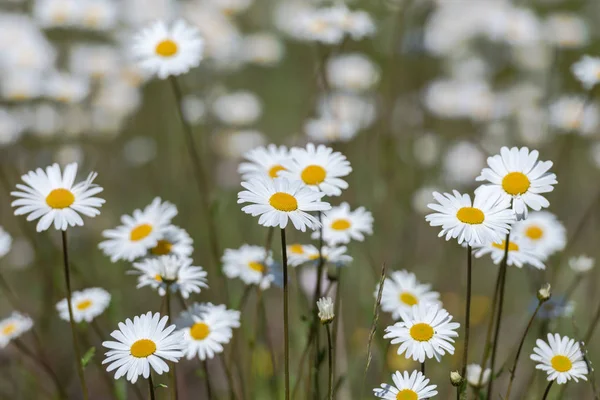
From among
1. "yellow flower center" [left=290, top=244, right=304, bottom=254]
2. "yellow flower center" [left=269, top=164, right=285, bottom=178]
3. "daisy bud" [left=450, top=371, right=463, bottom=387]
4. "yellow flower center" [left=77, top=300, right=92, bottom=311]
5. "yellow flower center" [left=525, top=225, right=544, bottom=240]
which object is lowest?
"daisy bud" [left=450, top=371, right=463, bottom=387]

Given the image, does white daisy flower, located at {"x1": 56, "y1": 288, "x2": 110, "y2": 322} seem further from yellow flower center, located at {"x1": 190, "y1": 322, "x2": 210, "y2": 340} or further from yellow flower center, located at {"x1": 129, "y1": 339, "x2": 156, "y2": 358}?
yellow flower center, located at {"x1": 129, "y1": 339, "x2": 156, "y2": 358}

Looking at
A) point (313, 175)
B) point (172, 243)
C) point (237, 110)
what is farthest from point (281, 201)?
point (237, 110)

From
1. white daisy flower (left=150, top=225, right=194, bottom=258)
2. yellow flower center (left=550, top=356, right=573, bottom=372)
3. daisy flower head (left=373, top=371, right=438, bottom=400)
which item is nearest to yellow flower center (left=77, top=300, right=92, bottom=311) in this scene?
white daisy flower (left=150, top=225, right=194, bottom=258)

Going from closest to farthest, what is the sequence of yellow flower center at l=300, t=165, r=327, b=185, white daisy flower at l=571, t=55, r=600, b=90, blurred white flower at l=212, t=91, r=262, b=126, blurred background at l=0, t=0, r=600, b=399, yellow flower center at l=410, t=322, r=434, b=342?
yellow flower center at l=410, t=322, r=434, b=342 → yellow flower center at l=300, t=165, r=327, b=185 → white daisy flower at l=571, t=55, r=600, b=90 → blurred background at l=0, t=0, r=600, b=399 → blurred white flower at l=212, t=91, r=262, b=126

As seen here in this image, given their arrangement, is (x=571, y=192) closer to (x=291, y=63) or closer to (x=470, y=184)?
(x=470, y=184)

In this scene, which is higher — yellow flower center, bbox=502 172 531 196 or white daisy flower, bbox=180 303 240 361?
yellow flower center, bbox=502 172 531 196

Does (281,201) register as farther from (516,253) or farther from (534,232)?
(534,232)

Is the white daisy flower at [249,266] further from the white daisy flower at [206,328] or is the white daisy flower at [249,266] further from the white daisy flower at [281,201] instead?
the white daisy flower at [281,201]

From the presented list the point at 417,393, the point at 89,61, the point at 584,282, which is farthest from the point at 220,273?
the point at 89,61
